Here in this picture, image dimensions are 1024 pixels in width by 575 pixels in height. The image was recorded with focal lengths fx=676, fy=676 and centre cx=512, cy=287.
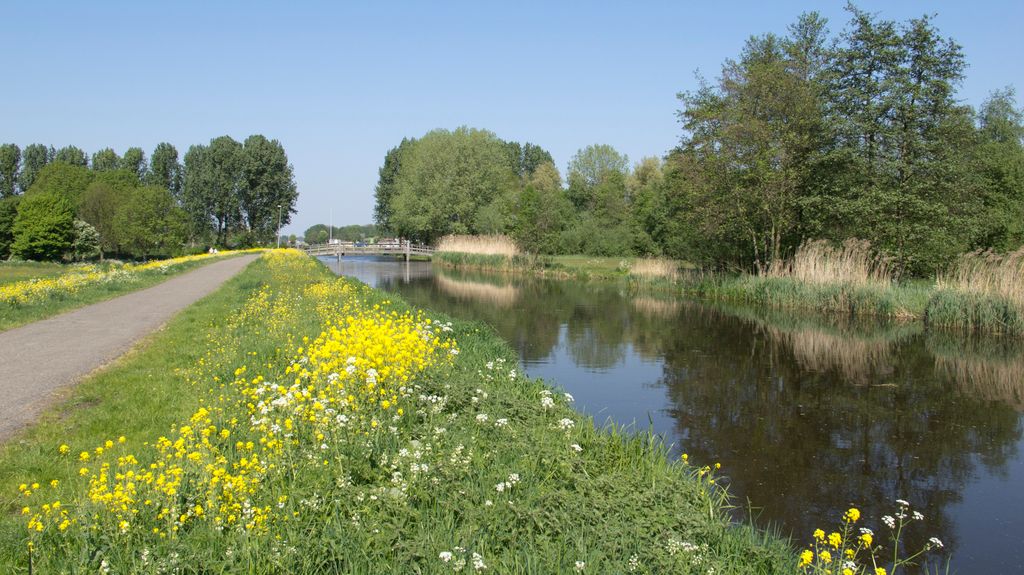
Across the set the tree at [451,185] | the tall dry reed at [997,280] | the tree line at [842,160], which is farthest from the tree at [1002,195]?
the tree at [451,185]

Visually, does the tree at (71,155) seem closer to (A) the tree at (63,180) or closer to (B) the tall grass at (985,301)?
(A) the tree at (63,180)

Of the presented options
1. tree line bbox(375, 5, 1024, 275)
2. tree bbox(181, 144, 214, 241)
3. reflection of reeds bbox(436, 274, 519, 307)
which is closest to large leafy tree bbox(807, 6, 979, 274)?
tree line bbox(375, 5, 1024, 275)

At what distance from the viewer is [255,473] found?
4.41 m

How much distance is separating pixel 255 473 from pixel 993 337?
61.1 feet

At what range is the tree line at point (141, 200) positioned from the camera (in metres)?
42.5

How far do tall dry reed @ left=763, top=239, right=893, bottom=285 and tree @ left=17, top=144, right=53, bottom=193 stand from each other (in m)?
84.6

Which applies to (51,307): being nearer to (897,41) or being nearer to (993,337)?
(993,337)

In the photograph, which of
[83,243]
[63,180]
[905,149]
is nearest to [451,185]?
[83,243]

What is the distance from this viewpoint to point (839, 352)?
15.2m

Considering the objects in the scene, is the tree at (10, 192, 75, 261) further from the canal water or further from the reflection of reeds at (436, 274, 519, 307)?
the canal water

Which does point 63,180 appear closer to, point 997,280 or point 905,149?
point 905,149

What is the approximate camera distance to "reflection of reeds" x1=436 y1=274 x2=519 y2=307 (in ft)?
84.5

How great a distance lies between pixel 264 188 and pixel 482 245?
4291 centimetres

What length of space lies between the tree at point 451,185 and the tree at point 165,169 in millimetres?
38590
